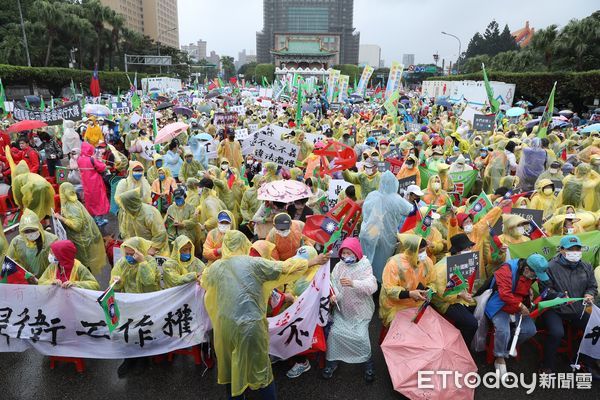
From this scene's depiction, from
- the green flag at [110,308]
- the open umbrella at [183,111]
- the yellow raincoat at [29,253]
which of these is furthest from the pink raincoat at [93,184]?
the open umbrella at [183,111]

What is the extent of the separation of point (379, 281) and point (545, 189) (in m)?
2.94

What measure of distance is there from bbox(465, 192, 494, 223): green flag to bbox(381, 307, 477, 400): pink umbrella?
171cm

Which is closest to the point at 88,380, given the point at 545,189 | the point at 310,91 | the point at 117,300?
the point at 117,300

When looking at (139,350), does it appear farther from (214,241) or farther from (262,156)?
(262,156)

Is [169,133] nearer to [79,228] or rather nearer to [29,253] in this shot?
[79,228]

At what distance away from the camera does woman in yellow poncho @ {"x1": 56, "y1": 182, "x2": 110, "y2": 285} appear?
17.1ft

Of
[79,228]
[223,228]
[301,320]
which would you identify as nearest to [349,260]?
[301,320]

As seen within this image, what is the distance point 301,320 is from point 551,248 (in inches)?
112

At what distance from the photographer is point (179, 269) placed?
14.0 feet

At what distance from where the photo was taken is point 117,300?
3.90 meters

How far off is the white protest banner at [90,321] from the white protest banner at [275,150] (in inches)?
157

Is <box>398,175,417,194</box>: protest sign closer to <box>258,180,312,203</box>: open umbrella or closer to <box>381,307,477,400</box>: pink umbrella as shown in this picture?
<box>258,180,312,203</box>: open umbrella

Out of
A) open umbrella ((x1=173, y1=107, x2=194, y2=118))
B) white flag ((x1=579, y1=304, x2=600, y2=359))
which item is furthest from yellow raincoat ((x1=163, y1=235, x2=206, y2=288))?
open umbrella ((x1=173, y1=107, x2=194, y2=118))

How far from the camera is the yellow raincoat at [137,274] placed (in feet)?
13.3
